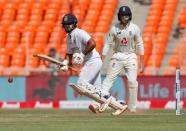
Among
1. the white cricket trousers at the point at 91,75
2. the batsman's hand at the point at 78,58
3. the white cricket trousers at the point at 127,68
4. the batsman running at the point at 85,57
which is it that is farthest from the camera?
the white cricket trousers at the point at 127,68

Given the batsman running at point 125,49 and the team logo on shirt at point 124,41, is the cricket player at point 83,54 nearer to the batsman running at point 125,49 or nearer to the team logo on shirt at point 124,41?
the batsman running at point 125,49

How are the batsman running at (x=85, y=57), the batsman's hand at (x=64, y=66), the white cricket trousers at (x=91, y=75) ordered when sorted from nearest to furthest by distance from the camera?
the batsman running at (x=85, y=57), the white cricket trousers at (x=91, y=75), the batsman's hand at (x=64, y=66)

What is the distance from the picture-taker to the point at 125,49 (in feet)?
55.6

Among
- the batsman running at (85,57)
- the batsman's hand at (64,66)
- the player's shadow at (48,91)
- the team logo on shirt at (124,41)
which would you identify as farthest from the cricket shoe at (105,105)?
the player's shadow at (48,91)

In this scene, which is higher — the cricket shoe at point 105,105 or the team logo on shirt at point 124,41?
the team logo on shirt at point 124,41

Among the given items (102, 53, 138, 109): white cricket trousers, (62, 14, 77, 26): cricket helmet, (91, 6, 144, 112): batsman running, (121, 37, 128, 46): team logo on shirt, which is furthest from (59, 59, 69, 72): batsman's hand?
(121, 37, 128, 46): team logo on shirt

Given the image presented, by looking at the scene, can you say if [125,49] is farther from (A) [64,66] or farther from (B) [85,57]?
(A) [64,66]

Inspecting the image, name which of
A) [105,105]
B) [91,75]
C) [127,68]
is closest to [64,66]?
[91,75]

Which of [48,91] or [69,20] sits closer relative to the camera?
[69,20]

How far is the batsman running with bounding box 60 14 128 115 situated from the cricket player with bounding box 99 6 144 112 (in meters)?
0.63

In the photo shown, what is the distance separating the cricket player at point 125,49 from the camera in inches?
663

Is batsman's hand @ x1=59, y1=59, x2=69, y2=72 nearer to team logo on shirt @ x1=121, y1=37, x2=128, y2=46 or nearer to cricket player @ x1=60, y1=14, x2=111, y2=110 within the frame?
cricket player @ x1=60, y1=14, x2=111, y2=110

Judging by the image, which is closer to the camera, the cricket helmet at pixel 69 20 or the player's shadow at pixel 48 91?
the cricket helmet at pixel 69 20

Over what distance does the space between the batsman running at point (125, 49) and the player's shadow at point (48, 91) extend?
26.2 ft
